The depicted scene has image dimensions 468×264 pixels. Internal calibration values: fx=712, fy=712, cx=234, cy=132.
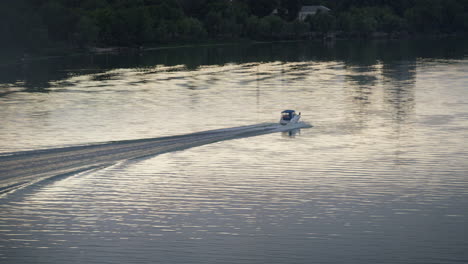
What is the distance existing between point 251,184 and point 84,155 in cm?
1351

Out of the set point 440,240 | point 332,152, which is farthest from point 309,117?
point 440,240

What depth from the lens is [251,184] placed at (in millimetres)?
43531

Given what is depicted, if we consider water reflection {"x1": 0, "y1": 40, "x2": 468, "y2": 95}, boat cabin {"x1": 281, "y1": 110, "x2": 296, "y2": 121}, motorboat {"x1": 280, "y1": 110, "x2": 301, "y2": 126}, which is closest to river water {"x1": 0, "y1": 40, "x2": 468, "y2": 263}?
motorboat {"x1": 280, "y1": 110, "x2": 301, "y2": 126}

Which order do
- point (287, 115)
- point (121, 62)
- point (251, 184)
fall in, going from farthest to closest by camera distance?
1. point (121, 62)
2. point (287, 115)
3. point (251, 184)

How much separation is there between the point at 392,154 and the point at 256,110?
2707 cm

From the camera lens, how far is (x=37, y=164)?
4709cm

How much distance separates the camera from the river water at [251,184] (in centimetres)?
3300

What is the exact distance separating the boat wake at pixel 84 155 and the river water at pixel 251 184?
108 centimetres

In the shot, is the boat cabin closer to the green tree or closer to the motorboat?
the motorboat

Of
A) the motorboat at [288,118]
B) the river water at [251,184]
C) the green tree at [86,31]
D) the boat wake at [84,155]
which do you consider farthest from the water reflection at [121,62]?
the boat wake at [84,155]

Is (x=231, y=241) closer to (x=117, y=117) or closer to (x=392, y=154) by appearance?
(x=392, y=154)

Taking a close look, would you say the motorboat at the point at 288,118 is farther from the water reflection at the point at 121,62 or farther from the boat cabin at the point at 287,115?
the water reflection at the point at 121,62

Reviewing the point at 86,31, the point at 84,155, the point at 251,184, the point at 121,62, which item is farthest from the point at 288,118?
the point at 86,31

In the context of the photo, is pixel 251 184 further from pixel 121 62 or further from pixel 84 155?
pixel 121 62
